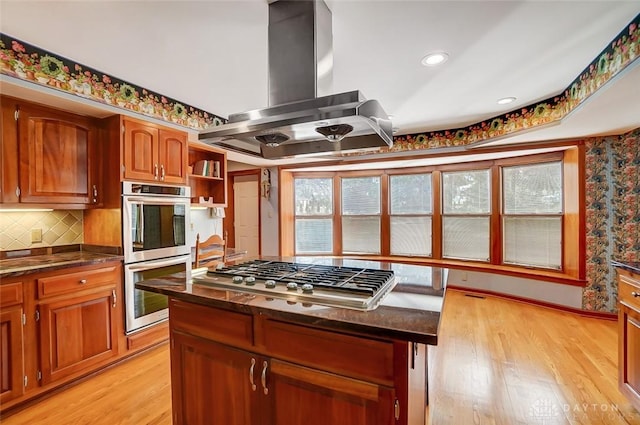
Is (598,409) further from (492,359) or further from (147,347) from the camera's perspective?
(147,347)

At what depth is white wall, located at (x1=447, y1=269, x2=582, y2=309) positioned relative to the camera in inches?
139

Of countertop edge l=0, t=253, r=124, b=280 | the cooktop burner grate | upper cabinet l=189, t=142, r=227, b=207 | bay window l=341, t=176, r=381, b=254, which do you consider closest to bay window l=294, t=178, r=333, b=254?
bay window l=341, t=176, r=381, b=254

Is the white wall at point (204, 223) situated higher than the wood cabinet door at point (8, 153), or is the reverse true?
the wood cabinet door at point (8, 153)

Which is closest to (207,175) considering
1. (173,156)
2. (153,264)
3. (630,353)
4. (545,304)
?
(173,156)

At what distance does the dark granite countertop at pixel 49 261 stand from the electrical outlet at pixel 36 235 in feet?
0.45

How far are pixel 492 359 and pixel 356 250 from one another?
9.31ft

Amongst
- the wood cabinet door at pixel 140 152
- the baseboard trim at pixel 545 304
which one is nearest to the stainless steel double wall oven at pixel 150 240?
the wood cabinet door at pixel 140 152

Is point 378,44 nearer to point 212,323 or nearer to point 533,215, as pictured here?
point 212,323

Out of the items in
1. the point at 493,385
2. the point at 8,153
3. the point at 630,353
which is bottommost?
the point at 493,385

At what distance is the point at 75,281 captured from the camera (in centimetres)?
221

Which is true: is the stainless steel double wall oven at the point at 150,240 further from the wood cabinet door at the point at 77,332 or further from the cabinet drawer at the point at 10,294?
the cabinet drawer at the point at 10,294

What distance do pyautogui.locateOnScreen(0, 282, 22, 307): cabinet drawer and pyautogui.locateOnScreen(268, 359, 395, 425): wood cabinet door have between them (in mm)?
1917

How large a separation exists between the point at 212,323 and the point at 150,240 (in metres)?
1.74

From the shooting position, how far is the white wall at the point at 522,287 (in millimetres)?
3539
